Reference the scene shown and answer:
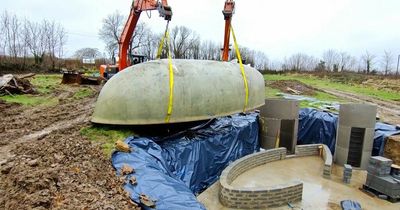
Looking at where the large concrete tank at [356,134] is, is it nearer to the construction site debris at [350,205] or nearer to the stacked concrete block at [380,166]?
the stacked concrete block at [380,166]

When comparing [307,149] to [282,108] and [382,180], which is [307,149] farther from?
[382,180]

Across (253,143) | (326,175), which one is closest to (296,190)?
(326,175)

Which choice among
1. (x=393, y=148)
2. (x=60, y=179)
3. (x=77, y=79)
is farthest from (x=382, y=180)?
(x=77, y=79)

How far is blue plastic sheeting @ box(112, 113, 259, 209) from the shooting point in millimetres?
4307

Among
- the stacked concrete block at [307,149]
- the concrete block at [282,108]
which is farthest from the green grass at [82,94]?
the stacked concrete block at [307,149]

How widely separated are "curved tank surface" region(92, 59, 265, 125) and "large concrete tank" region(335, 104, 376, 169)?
495cm

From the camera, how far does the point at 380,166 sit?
8.16 meters

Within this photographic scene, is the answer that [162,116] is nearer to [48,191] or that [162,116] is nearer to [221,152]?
[221,152]

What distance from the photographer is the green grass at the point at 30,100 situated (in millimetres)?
11546

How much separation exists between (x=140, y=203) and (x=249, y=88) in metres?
5.09

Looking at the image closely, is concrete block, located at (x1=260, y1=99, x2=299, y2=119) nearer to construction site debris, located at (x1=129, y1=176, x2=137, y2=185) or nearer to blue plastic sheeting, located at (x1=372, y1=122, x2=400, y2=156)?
blue plastic sheeting, located at (x1=372, y1=122, x2=400, y2=156)

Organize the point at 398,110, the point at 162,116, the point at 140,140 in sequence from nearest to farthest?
the point at 140,140 < the point at 162,116 < the point at 398,110

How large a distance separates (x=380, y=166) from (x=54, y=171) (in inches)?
316

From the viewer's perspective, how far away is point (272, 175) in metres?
9.18
